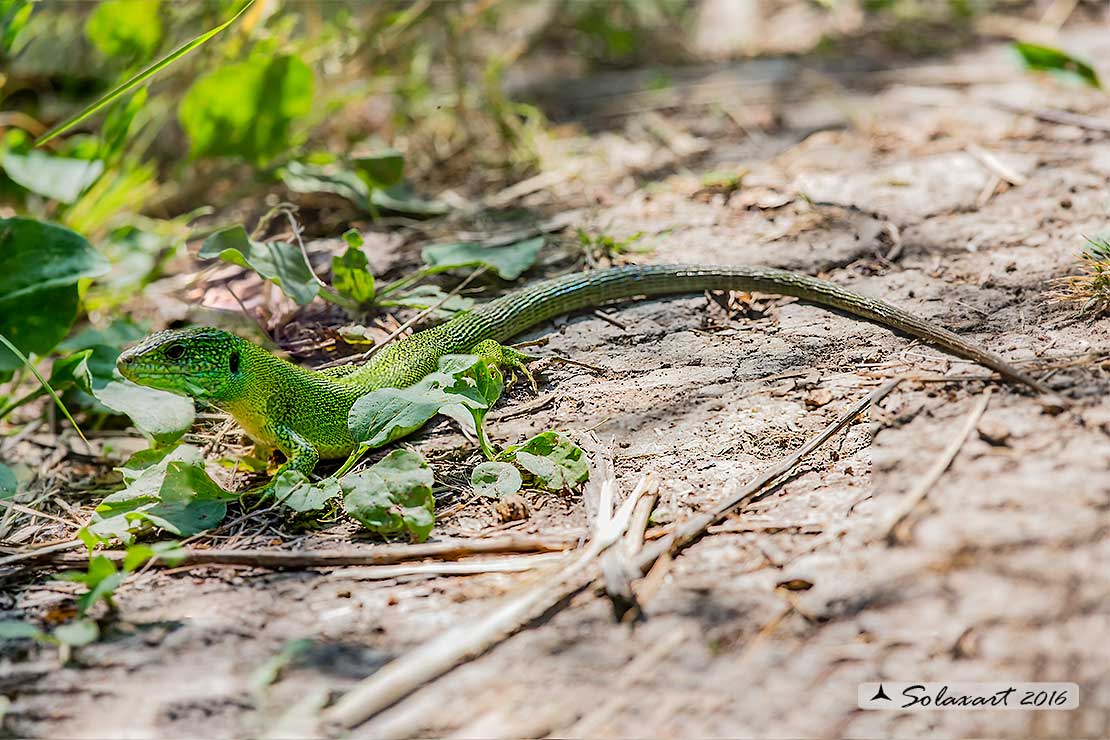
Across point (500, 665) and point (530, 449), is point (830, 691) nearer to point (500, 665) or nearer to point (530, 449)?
point (500, 665)

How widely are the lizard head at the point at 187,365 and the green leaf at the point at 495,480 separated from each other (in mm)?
1034

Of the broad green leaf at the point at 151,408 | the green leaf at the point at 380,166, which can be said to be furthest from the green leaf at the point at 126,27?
the broad green leaf at the point at 151,408

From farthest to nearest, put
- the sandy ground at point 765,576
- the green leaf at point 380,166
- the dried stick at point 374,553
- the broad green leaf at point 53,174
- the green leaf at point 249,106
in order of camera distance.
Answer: the green leaf at point 380,166, the green leaf at point 249,106, the broad green leaf at point 53,174, the dried stick at point 374,553, the sandy ground at point 765,576

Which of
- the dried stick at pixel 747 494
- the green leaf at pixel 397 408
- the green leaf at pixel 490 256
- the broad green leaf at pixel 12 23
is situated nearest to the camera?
the dried stick at pixel 747 494

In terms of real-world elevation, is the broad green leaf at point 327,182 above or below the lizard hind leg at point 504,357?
above

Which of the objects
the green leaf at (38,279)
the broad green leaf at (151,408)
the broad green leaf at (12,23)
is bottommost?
the broad green leaf at (151,408)

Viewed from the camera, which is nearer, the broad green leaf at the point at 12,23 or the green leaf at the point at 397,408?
the green leaf at the point at 397,408

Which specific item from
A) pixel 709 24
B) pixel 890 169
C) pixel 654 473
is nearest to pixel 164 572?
pixel 654 473

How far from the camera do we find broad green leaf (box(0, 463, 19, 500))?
11.0 ft

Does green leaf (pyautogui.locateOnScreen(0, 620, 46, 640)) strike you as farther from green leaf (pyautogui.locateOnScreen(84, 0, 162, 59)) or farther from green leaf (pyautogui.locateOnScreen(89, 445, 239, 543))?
green leaf (pyautogui.locateOnScreen(84, 0, 162, 59))

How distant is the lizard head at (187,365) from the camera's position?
3.33m

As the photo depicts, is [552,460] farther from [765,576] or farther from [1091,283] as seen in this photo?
[1091,283]

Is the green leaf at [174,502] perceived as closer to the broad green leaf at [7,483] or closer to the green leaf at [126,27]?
the broad green leaf at [7,483]

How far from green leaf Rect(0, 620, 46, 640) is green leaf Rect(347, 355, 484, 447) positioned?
1.06 metres
